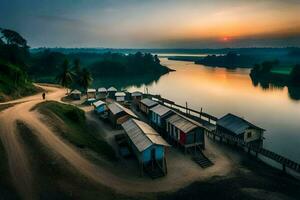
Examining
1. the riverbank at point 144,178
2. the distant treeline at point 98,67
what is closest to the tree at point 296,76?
the distant treeline at point 98,67

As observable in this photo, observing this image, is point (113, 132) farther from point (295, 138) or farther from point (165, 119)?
point (295, 138)

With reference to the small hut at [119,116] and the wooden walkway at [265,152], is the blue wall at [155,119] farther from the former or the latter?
the wooden walkway at [265,152]

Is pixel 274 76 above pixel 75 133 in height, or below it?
above

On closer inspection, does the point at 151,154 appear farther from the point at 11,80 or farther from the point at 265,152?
the point at 11,80

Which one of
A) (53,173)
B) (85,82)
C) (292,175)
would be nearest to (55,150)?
(53,173)

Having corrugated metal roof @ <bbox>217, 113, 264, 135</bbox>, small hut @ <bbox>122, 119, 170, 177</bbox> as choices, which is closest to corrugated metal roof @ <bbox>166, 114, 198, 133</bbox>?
small hut @ <bbox>122, 119, 170, 177</bbox>

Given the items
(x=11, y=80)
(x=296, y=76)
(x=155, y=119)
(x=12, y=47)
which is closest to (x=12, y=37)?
(x=12, y=47)
